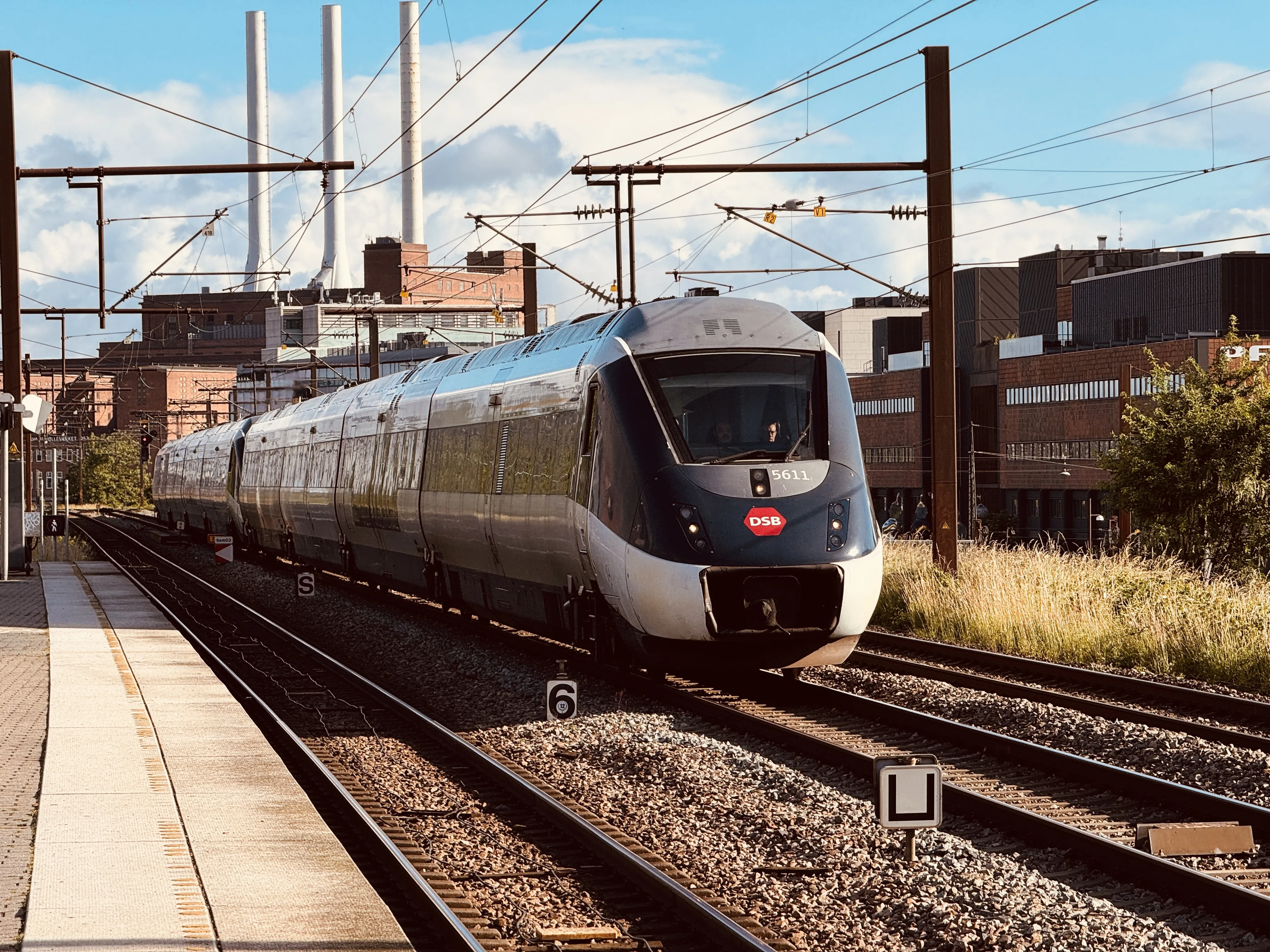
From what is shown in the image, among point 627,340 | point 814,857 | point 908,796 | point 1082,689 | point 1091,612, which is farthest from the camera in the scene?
point 1091,612

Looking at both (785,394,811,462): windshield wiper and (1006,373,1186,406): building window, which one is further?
(1006,373,1186,406): building window

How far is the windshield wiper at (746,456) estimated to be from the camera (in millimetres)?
13555

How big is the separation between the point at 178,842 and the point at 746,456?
248 inches

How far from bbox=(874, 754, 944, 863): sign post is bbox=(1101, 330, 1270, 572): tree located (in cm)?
2109

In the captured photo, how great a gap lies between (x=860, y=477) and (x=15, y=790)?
7.13 metres

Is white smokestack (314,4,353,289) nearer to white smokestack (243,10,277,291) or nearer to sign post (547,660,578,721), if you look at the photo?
white smokestack (243,10,277,291)

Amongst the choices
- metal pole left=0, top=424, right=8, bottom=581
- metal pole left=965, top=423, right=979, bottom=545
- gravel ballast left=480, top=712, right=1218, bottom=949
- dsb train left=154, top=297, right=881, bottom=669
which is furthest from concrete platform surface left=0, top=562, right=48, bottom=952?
metal pole left=965, top=423, right=979, bottom=545

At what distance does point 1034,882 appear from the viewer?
813 cm

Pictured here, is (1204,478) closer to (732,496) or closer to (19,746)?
(732,496)

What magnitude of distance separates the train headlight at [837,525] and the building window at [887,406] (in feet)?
300

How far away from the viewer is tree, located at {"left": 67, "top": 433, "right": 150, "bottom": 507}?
110625 millimetres

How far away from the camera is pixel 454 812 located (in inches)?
412

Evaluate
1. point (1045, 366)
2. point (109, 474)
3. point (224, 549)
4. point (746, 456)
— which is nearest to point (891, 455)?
point (1045, 366)

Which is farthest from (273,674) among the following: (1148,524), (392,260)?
(392,260)
